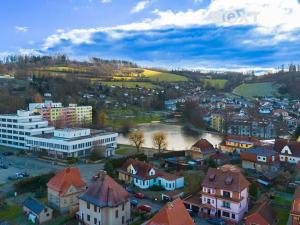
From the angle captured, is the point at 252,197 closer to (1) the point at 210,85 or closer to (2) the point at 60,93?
(2) the point at 60,93

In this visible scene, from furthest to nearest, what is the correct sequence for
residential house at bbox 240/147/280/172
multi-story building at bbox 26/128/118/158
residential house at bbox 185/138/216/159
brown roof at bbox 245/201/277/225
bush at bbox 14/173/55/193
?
multi-story building at bbox 26/128/118/158
residential house at bbox 185/138/216/159
residential house at bbox 240/147/280/172
bush at bbox 14/173/55/193
brown roof at bbox 245/201/277/225

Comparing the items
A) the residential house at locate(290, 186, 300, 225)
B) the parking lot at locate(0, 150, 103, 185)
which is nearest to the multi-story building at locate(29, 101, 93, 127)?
the parking lot at locate(0, 150, 103, 185)

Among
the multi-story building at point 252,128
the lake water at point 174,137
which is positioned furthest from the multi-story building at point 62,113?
the multi-story building at point 252,128

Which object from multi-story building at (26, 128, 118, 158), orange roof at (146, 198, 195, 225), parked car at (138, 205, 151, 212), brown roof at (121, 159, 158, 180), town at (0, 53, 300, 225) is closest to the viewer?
orange roof at (146, 198, 195, 225)

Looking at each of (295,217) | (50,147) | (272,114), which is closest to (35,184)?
(50,147)

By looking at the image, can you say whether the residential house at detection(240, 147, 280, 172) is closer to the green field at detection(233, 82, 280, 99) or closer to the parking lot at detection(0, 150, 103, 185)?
the parking lot at detection(0, 150, 103, 185)

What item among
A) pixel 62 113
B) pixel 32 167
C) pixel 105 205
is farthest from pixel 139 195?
pixel 62 113
